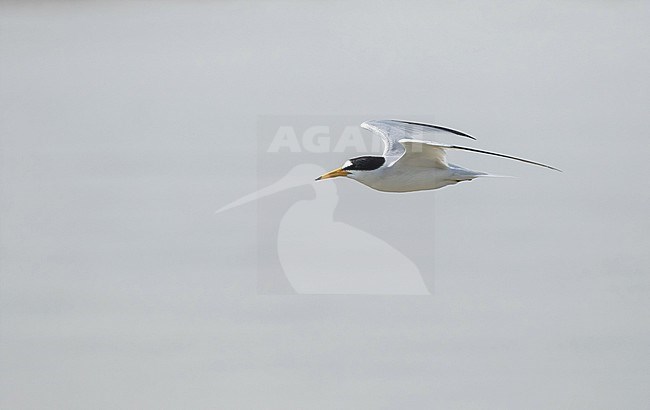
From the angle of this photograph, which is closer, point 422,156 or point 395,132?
point 422,156

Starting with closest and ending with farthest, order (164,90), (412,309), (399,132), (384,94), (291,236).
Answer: (399,132) → (412,309) → (291,236) → (384,94) → (164,90)

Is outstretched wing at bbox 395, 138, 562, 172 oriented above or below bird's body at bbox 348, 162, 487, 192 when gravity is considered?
above

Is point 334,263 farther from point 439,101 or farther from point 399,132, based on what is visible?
point 399,132

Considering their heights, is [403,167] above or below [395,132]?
below

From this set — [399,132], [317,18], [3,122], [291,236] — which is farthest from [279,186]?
[399,132]

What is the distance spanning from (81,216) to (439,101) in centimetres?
185

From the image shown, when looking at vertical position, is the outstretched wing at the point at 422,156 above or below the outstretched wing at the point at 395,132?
below

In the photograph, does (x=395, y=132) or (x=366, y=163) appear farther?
(x=395, y=132)

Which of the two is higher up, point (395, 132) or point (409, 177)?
point (395, 132)

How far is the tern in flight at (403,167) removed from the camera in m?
2.81

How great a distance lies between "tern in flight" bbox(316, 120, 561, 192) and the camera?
2.81 meters

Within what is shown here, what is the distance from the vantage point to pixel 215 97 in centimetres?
565

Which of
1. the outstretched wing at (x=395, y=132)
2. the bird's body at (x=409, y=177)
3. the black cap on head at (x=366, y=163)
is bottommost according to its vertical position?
the bird's body at (x=409, y=177)

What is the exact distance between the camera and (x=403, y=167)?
112 inches
